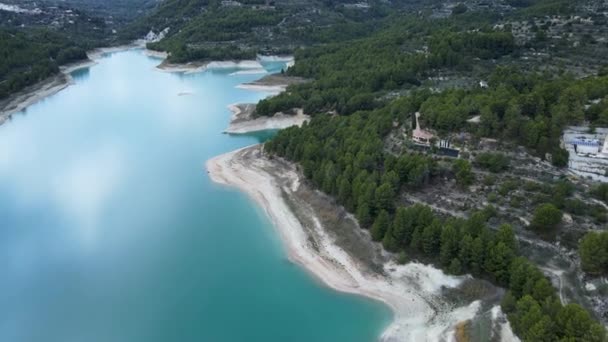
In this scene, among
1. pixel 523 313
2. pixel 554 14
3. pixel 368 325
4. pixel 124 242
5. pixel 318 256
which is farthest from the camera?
pixel 554 14

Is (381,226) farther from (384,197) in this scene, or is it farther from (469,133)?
(469,133)

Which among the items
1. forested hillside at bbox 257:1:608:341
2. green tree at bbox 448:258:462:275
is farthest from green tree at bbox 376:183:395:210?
green tree at bbox 448:258:462:275

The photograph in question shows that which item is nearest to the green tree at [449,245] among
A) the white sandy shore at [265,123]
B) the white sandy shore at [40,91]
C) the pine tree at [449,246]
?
the pine tree at [449,246]

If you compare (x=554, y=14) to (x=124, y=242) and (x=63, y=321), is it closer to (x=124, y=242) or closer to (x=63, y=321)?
(x=124, y=242)

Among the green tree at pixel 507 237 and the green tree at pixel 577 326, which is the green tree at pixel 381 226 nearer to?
the green tree at pixel 507 237

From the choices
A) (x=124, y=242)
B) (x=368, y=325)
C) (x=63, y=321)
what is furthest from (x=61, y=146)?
(x=368, y=325)

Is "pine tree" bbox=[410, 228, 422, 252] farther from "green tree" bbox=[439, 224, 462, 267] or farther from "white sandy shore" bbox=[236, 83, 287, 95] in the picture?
"white sandy shore" bbox=[236, 83, 287, 95]
